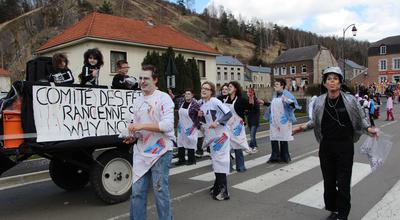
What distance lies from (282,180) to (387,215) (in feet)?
7.91

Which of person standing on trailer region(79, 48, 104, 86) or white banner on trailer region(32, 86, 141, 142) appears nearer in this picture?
white banner on trailer region(32, 86, 141, 142)

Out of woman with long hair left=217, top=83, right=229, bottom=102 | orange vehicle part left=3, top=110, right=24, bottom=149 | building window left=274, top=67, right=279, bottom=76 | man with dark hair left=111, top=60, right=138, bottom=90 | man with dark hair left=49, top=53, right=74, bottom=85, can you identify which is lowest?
orange vehicle part left=3, top=110, right=24, bottom=149

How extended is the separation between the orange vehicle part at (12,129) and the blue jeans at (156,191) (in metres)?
1.86

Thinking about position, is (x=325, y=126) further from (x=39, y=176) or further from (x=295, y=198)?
(x=39, y=176)

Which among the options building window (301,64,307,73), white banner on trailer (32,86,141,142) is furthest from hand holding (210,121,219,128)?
building window (301,64,307,73)

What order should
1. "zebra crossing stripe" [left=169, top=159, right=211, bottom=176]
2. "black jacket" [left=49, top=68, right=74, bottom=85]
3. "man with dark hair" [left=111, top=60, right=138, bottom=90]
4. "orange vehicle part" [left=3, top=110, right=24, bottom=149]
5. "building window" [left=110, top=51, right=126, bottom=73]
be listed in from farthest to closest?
"building window" [left=110, top=51, right=126, bottom=73]
"zebra crossing stripe" [left=169, top=159, right=211, bottom=176]
"man with dark hair" [left=111, top=60, right=138, bottom=90]
"black jacket" [left=49, top=68, right=74, bottom=85]
"orange vehicle part" [left=3, top=110, right=24, bottom=149]

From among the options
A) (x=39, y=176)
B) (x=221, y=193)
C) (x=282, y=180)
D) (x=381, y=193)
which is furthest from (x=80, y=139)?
(x=381, y=193)

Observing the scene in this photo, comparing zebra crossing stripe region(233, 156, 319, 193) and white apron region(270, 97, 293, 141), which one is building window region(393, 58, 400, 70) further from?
white apron region(270, 97, 293, 141)

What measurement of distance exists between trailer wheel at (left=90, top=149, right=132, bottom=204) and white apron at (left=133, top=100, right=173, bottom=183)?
1778mm

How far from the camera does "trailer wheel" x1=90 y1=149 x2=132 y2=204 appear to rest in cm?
566

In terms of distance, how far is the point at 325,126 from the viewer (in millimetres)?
4883

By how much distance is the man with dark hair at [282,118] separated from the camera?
9133mm

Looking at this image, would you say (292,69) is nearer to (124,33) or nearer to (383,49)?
(383,49)

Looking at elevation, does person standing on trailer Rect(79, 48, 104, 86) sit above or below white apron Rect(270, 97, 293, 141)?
above
